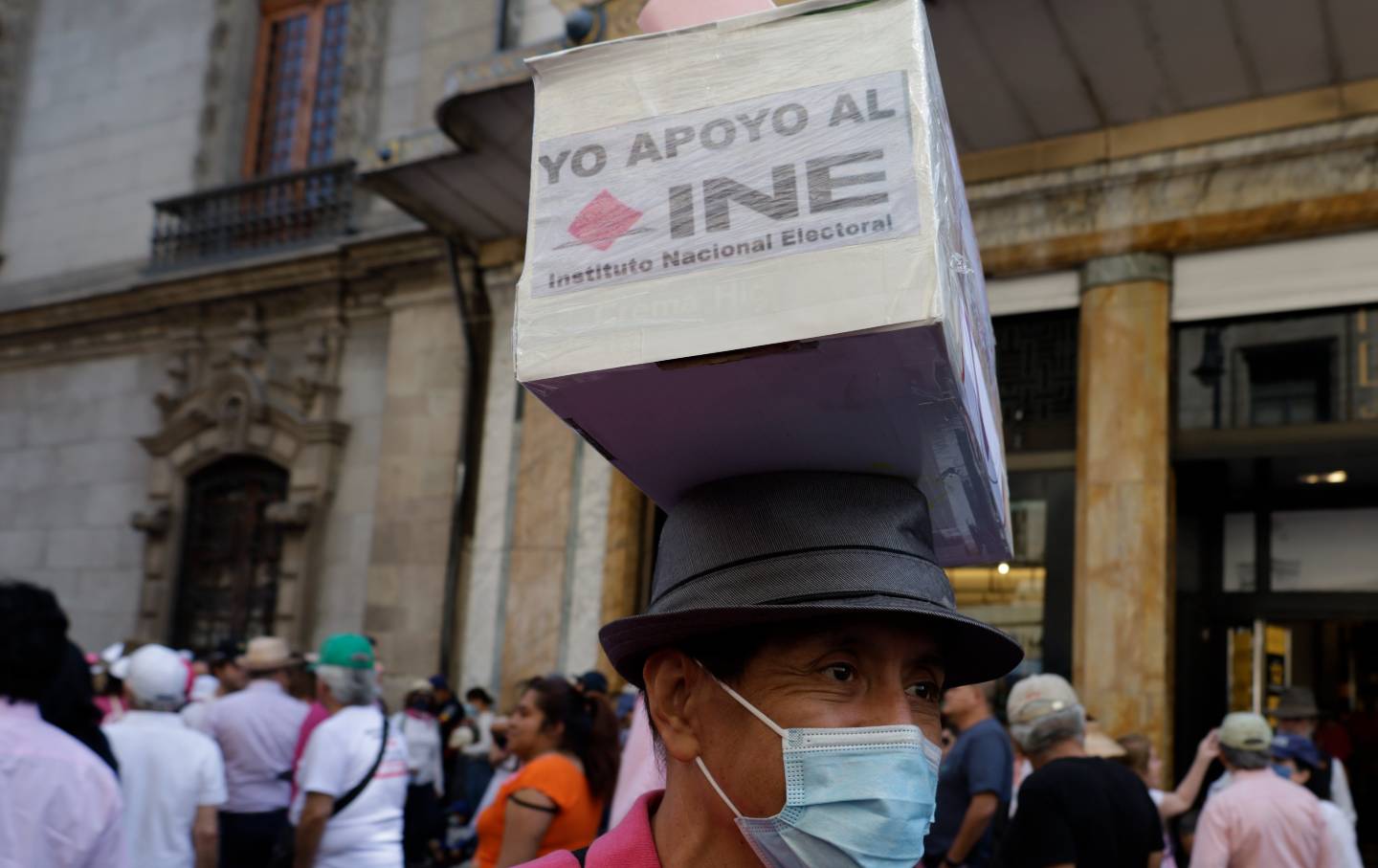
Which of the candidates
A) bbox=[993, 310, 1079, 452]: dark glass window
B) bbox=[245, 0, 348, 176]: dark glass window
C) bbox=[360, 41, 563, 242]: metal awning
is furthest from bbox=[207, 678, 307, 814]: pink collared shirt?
bbox=[245, 0, 348, 176]: dark glass window

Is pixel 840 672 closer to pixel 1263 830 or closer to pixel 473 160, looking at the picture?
pixel 1263 830

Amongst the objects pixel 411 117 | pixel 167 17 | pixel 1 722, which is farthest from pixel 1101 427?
pixel 167 17

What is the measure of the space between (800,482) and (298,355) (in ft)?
39.1

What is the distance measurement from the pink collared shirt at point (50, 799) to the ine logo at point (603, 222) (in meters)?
2.64

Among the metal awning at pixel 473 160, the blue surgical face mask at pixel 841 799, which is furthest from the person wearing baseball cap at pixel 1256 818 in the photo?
the metal awning at pixel 473 160

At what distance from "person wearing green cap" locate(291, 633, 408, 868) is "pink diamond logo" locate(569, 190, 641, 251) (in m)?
4.00

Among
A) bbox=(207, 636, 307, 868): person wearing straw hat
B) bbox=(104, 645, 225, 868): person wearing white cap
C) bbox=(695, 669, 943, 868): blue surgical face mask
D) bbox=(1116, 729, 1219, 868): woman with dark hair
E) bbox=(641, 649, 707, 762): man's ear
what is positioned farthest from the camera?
bbox=(1116, 729, 1219, 868): woman with dark hair

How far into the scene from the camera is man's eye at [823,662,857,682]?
1.74 metres

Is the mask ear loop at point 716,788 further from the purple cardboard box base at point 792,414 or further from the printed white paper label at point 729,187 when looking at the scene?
the printed white paper label at point 729,187

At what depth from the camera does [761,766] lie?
67.4 inches

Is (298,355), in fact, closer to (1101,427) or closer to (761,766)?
(1101,427)

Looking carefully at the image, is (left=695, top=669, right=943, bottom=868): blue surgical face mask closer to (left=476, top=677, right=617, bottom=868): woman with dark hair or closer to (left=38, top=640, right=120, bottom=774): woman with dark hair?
(left=476, top=677, right=617, bottom=868): woman with dark hair

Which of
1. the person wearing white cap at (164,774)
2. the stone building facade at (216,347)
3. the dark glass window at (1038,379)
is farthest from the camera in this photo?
the stone building facade at (216,347)

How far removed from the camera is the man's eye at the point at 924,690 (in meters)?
1.84
